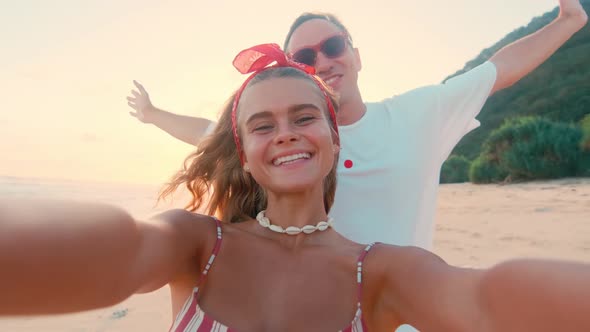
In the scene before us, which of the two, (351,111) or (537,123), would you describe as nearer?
(351,111)

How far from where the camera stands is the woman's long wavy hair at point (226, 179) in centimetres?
262

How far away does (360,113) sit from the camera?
322 cm

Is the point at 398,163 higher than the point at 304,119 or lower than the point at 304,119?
lower

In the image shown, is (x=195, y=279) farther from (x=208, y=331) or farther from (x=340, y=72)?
(x=340, y=72)

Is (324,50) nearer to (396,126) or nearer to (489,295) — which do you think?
(396,126)

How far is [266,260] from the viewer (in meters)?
2.16

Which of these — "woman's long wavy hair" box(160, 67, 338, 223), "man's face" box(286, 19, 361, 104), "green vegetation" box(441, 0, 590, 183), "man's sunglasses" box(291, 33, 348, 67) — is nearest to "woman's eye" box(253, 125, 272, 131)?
"woman's long wavy hair" box(160, 67, 338, 223)

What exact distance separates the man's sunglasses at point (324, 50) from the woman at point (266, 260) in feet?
2.66

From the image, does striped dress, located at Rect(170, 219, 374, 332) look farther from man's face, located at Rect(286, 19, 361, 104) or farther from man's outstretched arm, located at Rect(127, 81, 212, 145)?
man's outstretched arm, located at Rect(127, 81, 212, 145)

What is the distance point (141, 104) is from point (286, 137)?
8.40 ft

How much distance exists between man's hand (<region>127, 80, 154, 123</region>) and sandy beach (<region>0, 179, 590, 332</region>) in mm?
2016

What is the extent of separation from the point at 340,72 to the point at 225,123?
1106mm

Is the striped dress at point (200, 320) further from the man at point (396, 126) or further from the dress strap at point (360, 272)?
the man at point (396, 126)

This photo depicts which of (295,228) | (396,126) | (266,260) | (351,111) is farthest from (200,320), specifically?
(351,111)
